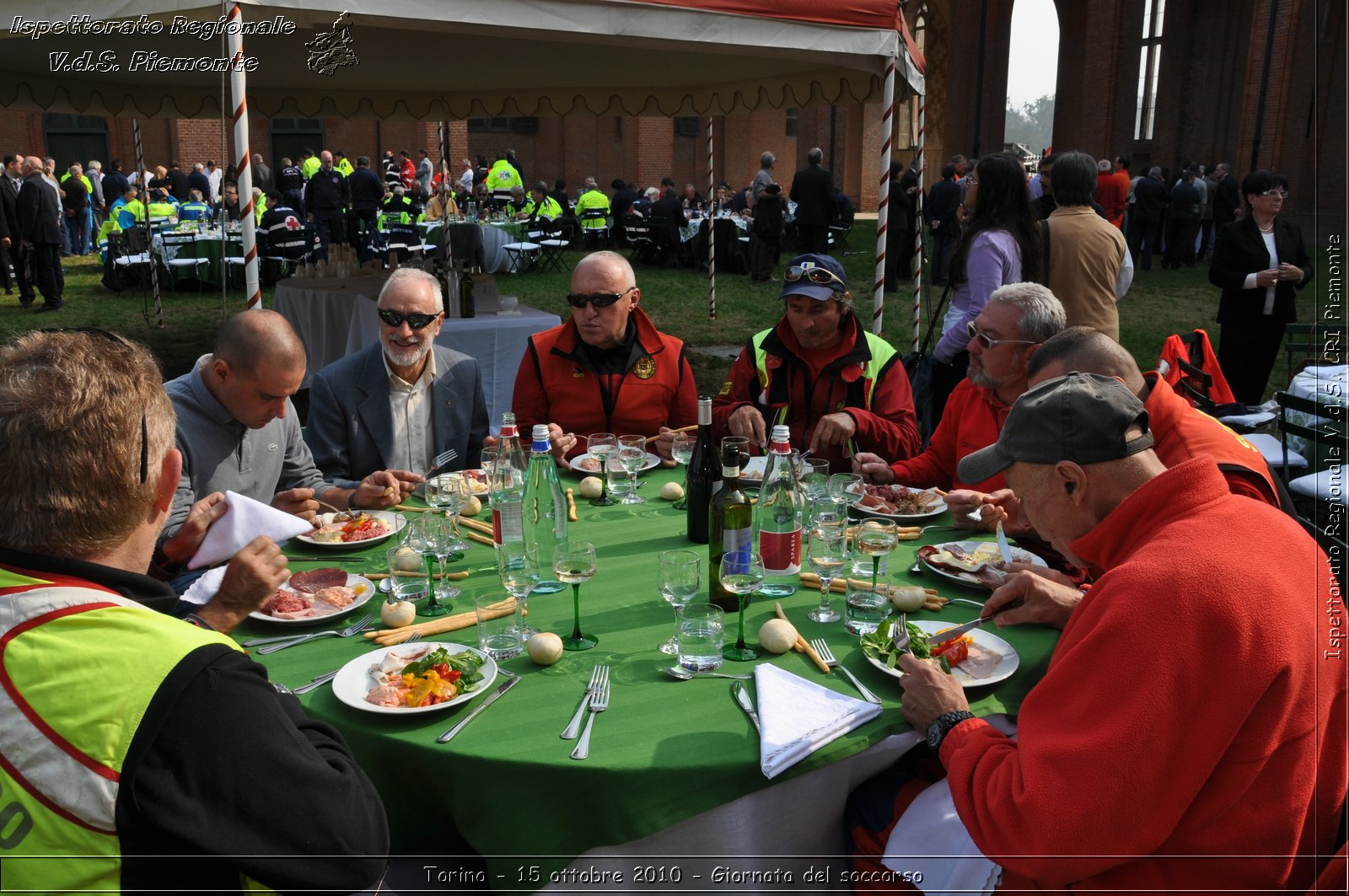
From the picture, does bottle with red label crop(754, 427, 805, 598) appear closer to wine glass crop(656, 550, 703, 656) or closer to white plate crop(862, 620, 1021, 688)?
wine glass crop(656, 550, 703, 656)

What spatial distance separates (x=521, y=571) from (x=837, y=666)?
31.5 inches

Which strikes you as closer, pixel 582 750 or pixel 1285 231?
pixel 582 750

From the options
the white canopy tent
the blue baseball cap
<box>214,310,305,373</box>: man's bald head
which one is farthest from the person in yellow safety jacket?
the white canopy tent

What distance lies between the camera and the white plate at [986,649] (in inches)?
82.0

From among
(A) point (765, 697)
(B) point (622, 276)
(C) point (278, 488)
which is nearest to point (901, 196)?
(B) point (622, 276)

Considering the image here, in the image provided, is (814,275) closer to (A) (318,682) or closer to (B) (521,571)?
(B) (521,571)

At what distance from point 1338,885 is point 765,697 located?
3.32 ft

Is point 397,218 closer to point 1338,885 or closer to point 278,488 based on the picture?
point 278,488

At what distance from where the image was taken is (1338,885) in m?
1.51

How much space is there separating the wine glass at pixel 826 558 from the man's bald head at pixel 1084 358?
0.77m

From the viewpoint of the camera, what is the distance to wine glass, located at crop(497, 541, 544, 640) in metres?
2.25

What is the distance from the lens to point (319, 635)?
2314 mm

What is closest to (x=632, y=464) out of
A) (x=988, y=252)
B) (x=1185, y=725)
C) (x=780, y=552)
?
(x=780, y=552)

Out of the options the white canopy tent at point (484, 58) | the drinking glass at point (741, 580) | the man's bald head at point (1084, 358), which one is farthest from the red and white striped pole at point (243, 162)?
the man's bald head at point (1084, 358)
